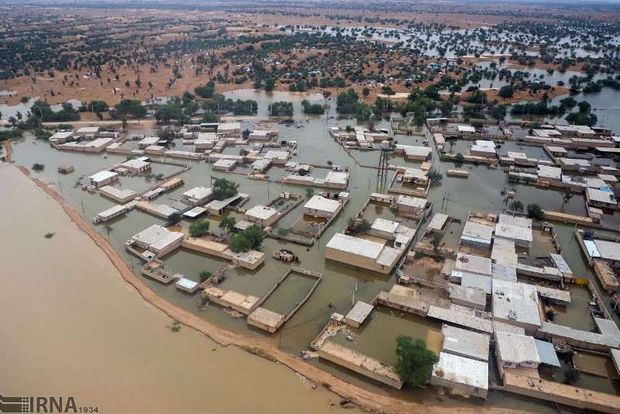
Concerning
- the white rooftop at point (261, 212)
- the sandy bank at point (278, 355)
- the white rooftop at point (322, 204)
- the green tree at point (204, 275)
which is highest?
the white rooftop at point (322, 204)

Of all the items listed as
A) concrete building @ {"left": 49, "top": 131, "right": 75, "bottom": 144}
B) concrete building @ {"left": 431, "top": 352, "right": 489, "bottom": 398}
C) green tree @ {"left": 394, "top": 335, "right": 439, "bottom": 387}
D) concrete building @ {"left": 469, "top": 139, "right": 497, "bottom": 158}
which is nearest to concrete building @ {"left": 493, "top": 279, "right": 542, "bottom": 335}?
concrete building @ {"left": 431, "top": 352, "right": 489, "bottom": 398}

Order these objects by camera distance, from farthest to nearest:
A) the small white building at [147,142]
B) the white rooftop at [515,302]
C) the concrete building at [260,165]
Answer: the small white building at [147,142] < the concrete building at [260,165] < the white rooftop at [515,302]

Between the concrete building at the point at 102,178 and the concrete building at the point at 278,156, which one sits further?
the concrete building at the point at 278,156

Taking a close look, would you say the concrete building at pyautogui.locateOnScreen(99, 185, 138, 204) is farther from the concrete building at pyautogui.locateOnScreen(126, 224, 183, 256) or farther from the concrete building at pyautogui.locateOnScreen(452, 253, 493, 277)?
the concrete building at pyautogui.locateOnScreen(452, 253, 493, 277)

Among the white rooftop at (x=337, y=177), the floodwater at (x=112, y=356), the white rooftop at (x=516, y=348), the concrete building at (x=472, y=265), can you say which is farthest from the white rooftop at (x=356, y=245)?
the white rooftop at (x=337, y=177)

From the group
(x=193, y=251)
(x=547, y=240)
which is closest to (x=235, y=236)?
(x=193, y=251)

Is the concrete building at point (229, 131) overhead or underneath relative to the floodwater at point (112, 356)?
overhead

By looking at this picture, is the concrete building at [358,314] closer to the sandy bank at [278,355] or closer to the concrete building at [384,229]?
the sandy bank at [278,355]

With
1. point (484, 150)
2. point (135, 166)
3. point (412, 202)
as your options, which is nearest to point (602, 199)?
point (484, 150)

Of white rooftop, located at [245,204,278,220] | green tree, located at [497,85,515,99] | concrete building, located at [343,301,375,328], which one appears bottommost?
concrete building, located at [343,301,375,328]
